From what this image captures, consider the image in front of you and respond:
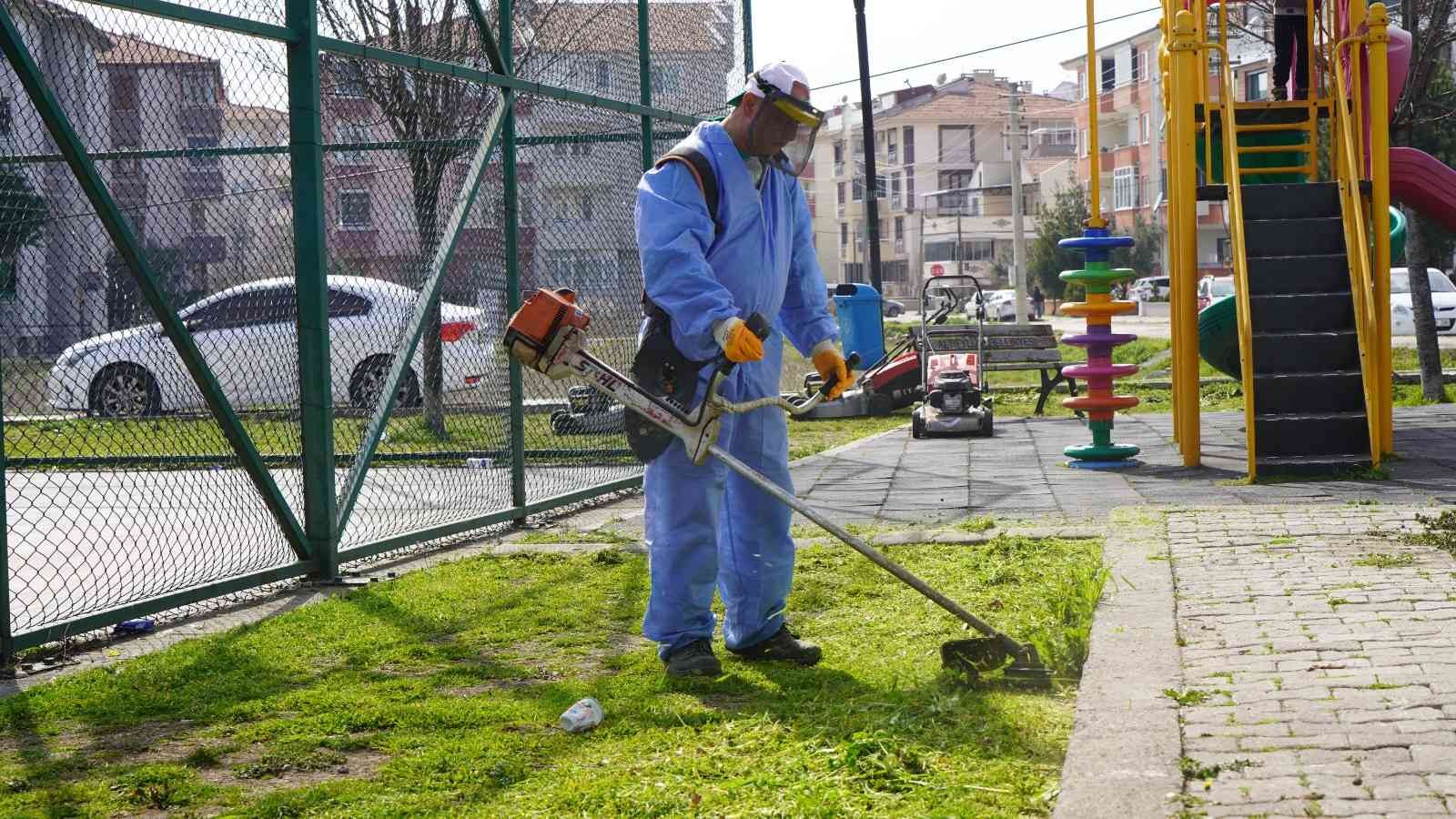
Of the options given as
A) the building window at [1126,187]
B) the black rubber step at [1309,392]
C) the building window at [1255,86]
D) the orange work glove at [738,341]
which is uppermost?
the building window at [1255,86]

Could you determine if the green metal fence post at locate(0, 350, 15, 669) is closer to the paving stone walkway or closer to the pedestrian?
the paving stone walkway

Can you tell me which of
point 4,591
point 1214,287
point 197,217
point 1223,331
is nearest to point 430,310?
point 197,217

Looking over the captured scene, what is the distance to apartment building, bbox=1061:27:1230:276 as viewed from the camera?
68625 millimetres

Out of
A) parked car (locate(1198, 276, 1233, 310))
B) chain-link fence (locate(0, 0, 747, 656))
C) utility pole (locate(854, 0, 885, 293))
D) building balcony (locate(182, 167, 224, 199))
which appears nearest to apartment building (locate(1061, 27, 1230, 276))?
parked car (locate(1198, 276, 1233, 310))

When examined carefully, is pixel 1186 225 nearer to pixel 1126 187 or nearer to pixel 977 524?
pixel 977 524

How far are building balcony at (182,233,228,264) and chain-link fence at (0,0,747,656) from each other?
0.04 feet

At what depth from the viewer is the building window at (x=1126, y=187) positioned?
71.9 metres

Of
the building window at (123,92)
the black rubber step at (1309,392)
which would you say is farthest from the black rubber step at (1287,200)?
the building window at (123,92)

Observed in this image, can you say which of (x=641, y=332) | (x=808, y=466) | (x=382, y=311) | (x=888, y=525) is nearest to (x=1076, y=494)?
(x=888, y=525)

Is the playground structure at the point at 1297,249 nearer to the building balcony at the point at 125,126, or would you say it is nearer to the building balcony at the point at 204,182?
the building balcony at the point at 204,182

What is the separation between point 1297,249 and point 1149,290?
4614 centimetres

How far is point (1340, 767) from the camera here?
3.23 metres

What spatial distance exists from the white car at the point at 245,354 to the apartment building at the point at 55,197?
0.34 meters

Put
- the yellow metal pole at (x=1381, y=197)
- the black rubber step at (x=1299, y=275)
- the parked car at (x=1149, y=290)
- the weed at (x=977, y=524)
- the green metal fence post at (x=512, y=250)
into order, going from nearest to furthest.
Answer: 1. the weed at (x=977, y=524)
2. the green metal fence post at (x=512, y=250)
3. the black rubber step at (x=1299, y=275)
4. the yellow metal pole at (x=1381, y=197)
5. the parked car at (x=1149, y=290)
